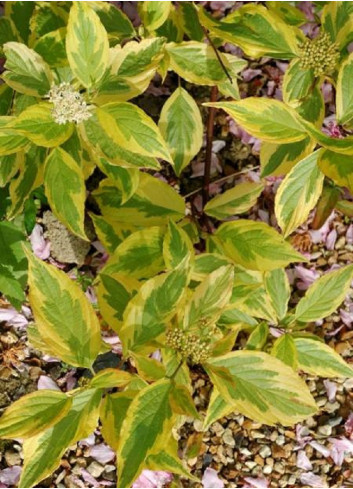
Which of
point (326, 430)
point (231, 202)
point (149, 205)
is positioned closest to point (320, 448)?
point (326, 430)

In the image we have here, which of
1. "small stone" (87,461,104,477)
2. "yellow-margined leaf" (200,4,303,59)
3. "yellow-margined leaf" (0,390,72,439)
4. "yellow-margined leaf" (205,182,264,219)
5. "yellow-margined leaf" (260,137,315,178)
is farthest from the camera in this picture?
"small stone" (87,461,104,477)

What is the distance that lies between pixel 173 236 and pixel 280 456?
728 mm

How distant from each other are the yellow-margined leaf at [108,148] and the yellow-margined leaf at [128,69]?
0.05 m

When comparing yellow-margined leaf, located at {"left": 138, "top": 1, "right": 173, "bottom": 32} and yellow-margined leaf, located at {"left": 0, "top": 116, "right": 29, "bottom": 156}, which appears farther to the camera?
yellow-margined leaf, located at {"left": 138, "top": 1, "right": 173, "bottom": 32}

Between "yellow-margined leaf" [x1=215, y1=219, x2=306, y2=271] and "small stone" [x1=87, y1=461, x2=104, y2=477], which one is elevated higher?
"yellow-margined leaf" [x1=215, y1=219, x2=306, y2=271]

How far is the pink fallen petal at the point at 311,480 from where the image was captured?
1698 millimetres

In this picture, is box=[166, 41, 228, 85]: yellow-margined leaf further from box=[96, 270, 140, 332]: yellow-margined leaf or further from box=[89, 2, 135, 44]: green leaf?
box=[96, 270, 140, 332]: yellow-margined leaf

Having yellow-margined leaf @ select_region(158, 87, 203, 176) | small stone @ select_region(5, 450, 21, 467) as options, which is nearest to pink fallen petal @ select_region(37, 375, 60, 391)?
small stone @ select_region(5, 450, 21, 467)

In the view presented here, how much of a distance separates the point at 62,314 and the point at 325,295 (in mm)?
629

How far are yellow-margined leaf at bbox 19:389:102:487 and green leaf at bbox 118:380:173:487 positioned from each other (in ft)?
0.20

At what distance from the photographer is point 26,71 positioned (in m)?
1.16

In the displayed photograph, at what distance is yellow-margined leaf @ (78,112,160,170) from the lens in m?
1.10

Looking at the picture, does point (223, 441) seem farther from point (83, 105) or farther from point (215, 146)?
point (83, 105)

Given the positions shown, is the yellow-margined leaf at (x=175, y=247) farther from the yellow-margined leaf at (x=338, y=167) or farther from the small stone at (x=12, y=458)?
the small stone at (x=12, y=458)
